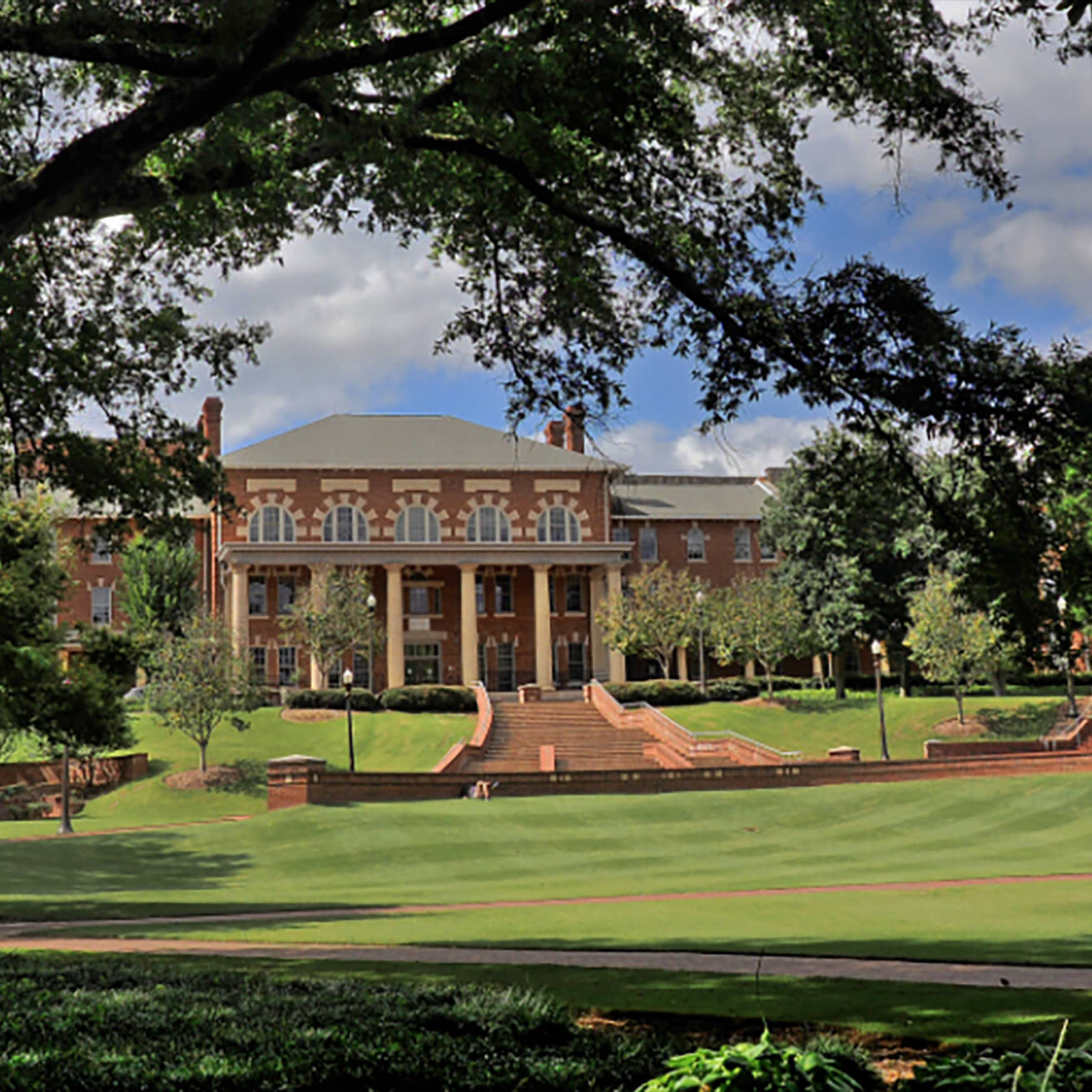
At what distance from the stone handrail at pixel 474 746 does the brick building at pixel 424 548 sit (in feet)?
36.0

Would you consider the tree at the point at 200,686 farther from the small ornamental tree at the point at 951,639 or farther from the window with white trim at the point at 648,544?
the window with white trim at the point at 648,544

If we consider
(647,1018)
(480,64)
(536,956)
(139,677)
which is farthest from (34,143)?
(139,677)

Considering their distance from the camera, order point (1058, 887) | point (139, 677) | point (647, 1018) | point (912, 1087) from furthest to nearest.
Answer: point (139, 677) → point (1058, 887) → point (647, 1018) → point (912, 1087)

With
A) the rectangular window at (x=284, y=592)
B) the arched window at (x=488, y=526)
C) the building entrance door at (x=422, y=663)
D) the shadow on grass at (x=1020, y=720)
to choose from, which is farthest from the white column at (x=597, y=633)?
the shadow on grass at (x=1020, y=720)

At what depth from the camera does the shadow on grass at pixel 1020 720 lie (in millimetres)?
49375

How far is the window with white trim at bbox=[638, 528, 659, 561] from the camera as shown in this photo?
238ft

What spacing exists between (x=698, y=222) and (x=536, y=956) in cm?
711

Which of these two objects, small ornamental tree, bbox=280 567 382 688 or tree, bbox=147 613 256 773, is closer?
tree, bbox=147 613 256 773

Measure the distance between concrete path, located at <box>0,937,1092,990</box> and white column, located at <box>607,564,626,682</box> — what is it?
51113 mm

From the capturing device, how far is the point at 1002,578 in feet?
32.3

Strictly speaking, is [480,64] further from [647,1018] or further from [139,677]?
[139,677]

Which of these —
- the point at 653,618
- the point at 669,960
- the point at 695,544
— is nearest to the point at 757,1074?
the point at 669,960

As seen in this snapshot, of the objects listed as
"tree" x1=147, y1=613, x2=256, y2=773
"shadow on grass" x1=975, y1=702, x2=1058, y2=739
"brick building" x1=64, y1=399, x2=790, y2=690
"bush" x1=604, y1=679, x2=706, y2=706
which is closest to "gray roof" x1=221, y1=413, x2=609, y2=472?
"brick building" x1=64, y1=399, x2=790, y2=690

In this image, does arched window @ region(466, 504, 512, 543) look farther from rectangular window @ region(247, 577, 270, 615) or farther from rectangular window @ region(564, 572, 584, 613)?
rectangular window @ region(247, 577, 270, 615)
